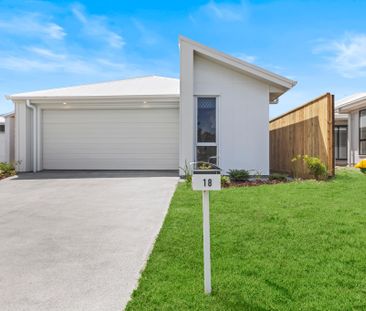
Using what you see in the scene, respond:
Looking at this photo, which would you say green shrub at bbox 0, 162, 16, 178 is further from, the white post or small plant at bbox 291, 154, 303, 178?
the white post

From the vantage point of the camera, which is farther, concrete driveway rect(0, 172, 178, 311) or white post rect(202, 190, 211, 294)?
concrete driveway rect(0, 172, 178, 311)

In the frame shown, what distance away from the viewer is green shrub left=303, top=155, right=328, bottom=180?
9.30 m

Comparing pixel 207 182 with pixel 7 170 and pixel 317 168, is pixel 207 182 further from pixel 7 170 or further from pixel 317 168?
pixel 7 170

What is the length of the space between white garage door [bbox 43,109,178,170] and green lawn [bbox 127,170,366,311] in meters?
6.94

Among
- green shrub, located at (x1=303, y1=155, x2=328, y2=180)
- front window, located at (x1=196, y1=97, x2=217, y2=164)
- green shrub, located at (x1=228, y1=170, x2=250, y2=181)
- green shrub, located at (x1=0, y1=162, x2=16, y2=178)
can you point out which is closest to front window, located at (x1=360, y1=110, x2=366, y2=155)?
green shrub, located at (x1=303, y1=155, x2=328, y2=180)

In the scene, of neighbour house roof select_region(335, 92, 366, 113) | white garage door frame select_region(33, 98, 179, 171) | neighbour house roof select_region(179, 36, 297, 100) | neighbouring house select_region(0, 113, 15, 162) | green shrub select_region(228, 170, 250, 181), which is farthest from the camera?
neighbouring house select_region(0, 113, 15, 162)

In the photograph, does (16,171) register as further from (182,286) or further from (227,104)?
(182,286)

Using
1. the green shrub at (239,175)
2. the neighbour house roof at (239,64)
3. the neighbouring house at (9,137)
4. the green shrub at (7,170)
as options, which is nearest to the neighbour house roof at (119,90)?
the neighbour house roof at (239,64)

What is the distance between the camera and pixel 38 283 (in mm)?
3307

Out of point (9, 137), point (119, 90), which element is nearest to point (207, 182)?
point (119, 90)

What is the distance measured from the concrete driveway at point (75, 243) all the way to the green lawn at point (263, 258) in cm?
32

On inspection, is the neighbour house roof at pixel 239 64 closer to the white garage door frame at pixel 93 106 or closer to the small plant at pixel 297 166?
the small plant at pixel 297 166

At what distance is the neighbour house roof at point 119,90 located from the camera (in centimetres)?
1297

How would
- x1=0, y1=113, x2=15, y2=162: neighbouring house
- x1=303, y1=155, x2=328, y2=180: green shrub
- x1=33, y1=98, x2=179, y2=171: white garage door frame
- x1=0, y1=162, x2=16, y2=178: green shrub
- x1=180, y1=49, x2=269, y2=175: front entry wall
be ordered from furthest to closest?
x1=0, y1=113, x2=15, y2=162: neighbouring house → x1=33, y1=98, x2=179, y2=171: white garage door frame → x1=0, y1=162, x2=16, y2=178: green shrub → x1=180, y1=49, x2=269, y2=175: front entry wall → x1=303, y1=155, x2=328, y2=180: green shrub
